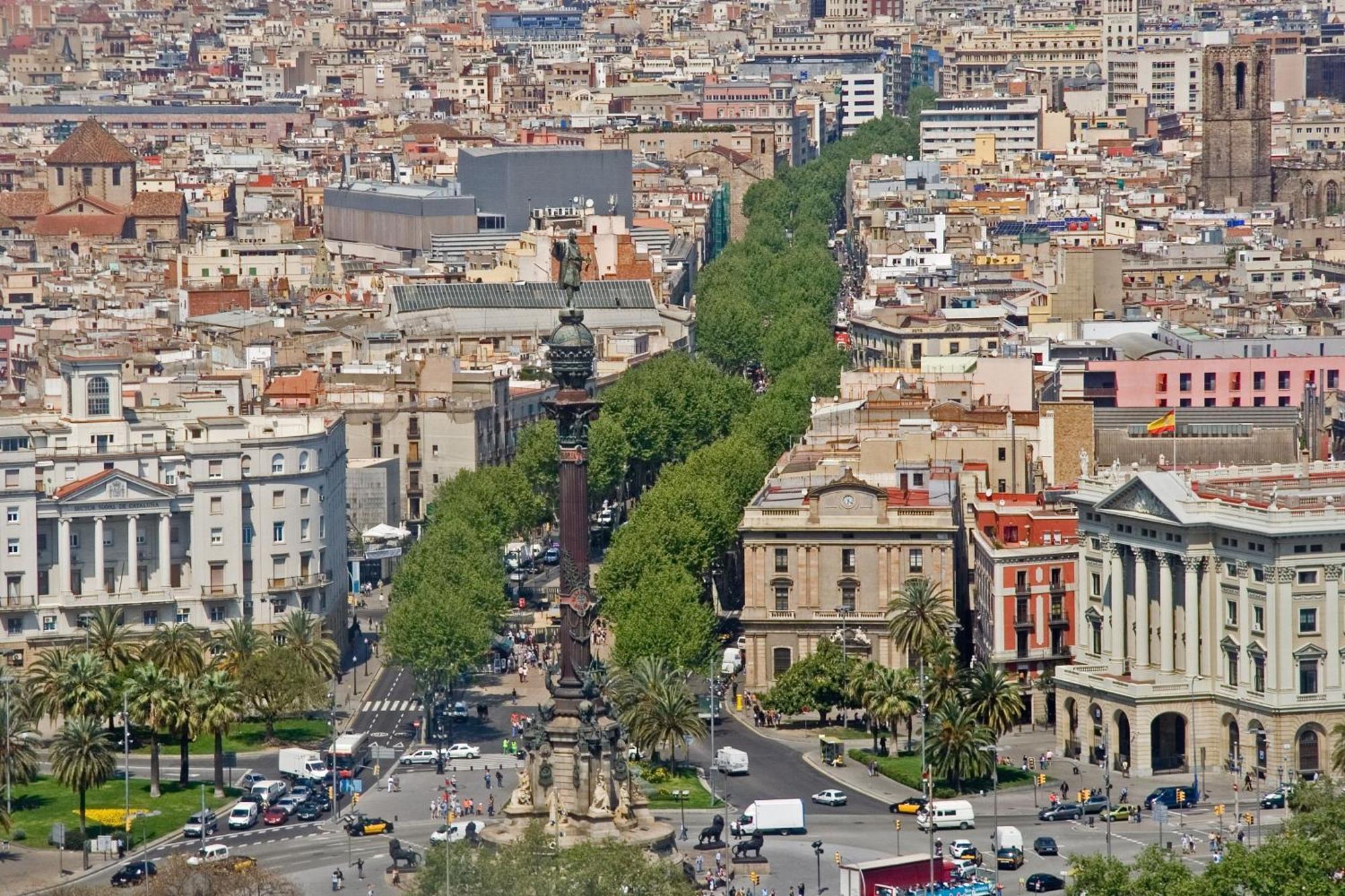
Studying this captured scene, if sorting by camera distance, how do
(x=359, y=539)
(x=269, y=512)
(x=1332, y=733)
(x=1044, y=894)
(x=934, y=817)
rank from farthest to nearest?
(x=359, y=539)
(x=269, y=512)
(x=1332, y=733)
(x=934, y=817)
(x=1044, y=894)

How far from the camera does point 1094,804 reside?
5167 inches

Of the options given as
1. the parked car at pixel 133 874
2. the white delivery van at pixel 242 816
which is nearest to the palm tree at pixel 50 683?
the white delivery van at pixel 242 816

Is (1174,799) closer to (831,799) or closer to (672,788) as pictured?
(831,799)

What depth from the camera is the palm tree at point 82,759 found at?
12862cm

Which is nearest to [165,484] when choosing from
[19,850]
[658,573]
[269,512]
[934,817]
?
[269,512]

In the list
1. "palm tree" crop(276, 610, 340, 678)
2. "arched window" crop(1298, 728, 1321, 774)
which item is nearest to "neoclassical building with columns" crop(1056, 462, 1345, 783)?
"arched window" crop(1298, 728, 1321, 774)

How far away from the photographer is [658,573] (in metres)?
156

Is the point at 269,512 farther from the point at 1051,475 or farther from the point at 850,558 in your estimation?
the point at 1051,475

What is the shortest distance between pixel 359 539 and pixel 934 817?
66075 millimetres

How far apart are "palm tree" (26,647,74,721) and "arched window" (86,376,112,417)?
1842cm

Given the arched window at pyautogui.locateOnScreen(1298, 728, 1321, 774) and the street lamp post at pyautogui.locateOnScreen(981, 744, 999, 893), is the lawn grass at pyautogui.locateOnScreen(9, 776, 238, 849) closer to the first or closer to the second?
the street lamp post at pyautogui.locateOnScreen(981, 744, 999, 893)

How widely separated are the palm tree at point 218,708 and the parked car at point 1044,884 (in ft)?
108

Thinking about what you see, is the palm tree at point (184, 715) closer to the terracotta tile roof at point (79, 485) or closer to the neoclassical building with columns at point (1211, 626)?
the terracotta tile roof at point (79, 485)

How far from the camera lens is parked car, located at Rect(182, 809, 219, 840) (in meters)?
127
